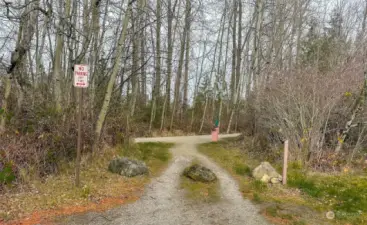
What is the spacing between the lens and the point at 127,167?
7797 mm

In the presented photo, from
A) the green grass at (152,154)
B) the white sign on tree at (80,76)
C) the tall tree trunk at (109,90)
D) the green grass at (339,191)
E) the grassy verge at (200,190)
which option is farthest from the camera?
the green grass at (152,154)

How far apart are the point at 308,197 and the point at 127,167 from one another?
4.53 m

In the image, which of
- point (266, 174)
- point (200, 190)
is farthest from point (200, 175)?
point (266, 174)

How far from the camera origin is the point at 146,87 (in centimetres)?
2442

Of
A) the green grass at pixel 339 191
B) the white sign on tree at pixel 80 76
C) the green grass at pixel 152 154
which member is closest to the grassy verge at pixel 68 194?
the green grass at pixel 152 154

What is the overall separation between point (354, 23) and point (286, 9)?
1061 centimetres

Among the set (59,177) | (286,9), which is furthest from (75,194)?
(286,9)

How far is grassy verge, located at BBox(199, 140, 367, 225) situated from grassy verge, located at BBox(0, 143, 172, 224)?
9.00ft

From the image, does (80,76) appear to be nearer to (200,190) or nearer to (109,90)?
(109,90)

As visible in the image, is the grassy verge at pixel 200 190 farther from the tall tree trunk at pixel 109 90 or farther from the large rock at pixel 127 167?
the tall tree trunk at pixel 109 90

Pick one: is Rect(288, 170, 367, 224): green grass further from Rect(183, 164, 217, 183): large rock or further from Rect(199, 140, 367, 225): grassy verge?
Rect(183, 164, 217, 183): large rock

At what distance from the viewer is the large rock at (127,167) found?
7.71 meters

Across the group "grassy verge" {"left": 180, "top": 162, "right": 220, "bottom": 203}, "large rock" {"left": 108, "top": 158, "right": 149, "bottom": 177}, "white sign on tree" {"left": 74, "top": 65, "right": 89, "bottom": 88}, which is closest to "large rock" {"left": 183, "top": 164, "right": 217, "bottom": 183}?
"grassy verge" {"left": 180, "top": 162, "right": 220, "bottom": 203}

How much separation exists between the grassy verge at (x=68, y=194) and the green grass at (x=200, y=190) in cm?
106
